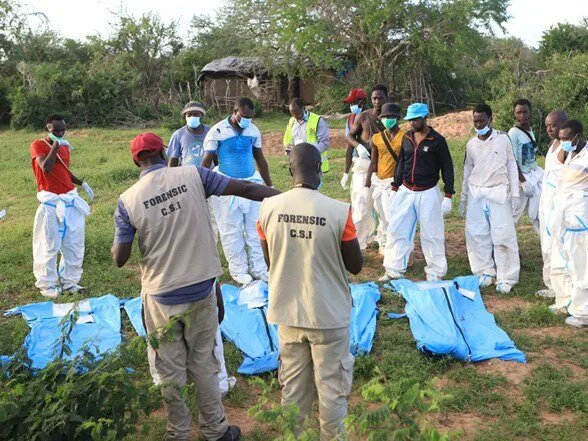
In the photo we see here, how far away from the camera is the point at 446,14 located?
21.0 metres

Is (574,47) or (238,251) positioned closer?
(238,251)

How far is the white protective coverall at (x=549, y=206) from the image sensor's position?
580 cm

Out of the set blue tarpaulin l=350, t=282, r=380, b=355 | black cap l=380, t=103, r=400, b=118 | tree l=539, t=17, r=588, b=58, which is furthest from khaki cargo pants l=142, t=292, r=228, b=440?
tree l=539, t=17, r=588, b=58

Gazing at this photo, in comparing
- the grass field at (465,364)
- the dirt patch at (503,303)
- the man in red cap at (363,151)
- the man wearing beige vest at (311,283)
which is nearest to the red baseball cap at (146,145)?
the man wearing beige vest at (311,283)

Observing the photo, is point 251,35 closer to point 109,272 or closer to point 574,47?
point 574,47

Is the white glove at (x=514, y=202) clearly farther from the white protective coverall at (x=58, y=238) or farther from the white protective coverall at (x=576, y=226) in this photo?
the white protective coverall at (x=58, y=238)

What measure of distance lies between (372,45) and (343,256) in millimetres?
20417

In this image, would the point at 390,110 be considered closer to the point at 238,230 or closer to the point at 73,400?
the point at 238,230

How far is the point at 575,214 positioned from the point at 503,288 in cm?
124

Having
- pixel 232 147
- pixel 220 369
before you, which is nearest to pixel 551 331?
pixel 220 369

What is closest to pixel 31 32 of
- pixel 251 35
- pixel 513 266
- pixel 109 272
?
pixel 251 35

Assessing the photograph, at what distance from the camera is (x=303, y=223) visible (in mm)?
3221

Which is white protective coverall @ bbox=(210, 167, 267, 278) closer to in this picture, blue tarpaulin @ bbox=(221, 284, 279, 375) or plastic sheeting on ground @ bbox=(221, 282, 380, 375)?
plastic sheeting on ground @ bbox=(221, 282, 380, 375)

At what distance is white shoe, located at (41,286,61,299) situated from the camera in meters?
6.57
